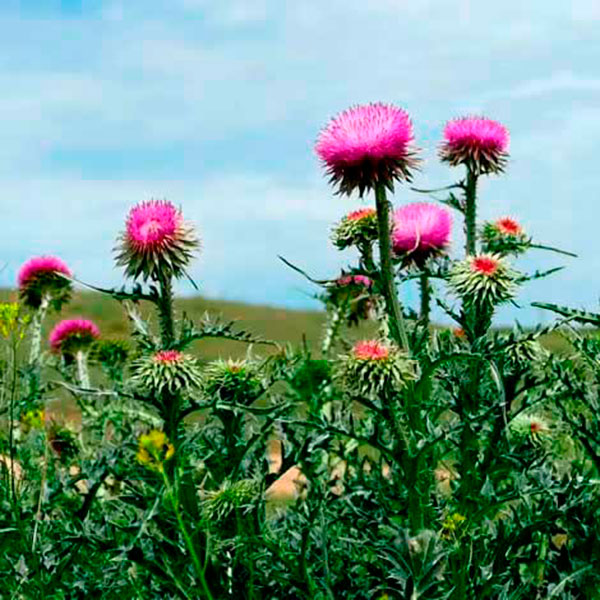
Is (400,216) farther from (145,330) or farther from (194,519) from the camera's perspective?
(194,519)

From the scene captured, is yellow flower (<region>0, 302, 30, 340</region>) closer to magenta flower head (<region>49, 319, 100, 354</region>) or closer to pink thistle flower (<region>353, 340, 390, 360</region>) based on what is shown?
pink thistle flower (<region>353, 340, 390, 360</region>)

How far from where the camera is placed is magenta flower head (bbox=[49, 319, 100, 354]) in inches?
301

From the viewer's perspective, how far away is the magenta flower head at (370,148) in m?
3.78

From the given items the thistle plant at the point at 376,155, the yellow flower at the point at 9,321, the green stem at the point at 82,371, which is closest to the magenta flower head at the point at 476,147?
the thistle plant at the point at 376,155

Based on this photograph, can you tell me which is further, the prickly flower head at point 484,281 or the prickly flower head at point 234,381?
the prickly flower head at point 234,381

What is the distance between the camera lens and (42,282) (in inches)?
303

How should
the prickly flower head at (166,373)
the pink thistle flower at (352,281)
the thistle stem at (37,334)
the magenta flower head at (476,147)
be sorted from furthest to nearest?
the thistle stem at (37,334) → the magenta flower head at (476,147) → the pink thistle flower at (352,281) → the prickly flower head at (166,373)

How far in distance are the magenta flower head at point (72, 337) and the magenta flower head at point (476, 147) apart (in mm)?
3513

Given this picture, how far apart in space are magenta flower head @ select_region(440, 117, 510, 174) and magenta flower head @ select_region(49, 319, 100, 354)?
3.51 m

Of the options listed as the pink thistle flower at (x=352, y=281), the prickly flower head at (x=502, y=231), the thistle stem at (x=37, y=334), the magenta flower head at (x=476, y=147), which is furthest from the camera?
the thistle stem at (x=37, y=334)

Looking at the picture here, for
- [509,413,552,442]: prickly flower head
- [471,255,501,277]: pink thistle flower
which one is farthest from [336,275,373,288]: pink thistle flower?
[509,413,552,442]: prickly flower head

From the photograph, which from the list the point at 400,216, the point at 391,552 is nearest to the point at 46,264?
the point at 400,216

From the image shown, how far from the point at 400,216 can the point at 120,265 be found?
3.67 feet

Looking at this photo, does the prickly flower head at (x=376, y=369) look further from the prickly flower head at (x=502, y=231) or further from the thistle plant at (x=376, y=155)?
the prickly flower head at (x=502, y=231)
